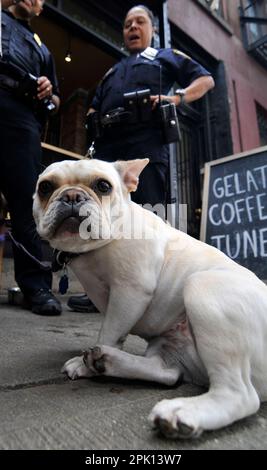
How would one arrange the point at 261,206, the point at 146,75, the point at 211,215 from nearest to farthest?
1. the point at 146,75
2. the point at 261,206
3. the point at 211,215

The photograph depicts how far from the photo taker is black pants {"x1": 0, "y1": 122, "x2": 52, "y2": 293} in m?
2.64

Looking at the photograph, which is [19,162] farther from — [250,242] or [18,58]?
[250,242]

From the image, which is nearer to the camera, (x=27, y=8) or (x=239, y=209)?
(x=27, y=8)

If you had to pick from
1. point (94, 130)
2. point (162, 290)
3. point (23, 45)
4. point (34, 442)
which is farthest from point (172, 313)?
point (23, 45)

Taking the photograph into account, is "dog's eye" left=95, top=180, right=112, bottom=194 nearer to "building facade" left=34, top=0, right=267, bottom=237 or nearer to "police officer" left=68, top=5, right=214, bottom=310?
"police officer" left=68, top=5, right=214, bottom=310

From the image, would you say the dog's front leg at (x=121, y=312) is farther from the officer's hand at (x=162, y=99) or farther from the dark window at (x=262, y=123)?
the dark window at (x=262, y=123)

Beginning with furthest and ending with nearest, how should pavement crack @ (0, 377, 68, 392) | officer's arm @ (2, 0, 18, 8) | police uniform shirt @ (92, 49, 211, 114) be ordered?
1. officer's arm @ (2, 0, 18, 8)
2. police uniform shirt @ (92, 49, 211, 114)
3. pavement crack @ (0, 377, 68, 392)

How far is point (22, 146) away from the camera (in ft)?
8.75

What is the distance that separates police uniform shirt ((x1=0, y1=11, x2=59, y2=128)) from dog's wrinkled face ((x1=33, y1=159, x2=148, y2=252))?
1.50 metres

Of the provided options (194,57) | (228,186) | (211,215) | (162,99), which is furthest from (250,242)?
(194,57)

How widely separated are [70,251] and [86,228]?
14cm

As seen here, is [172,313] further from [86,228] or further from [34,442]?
[34,442]

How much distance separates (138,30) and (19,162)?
148cm

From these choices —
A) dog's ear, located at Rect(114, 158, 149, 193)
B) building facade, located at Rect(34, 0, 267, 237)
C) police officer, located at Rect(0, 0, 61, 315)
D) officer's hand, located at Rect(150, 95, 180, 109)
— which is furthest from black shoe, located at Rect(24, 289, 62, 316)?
building facade, located at Rect(34, 0, 267, 237)
